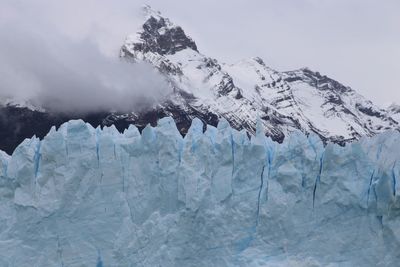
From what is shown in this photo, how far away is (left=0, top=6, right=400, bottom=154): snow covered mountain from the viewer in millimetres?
44103

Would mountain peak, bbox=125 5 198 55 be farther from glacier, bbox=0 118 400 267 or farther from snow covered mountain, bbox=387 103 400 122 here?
glacier, bbox=0 118 400 267

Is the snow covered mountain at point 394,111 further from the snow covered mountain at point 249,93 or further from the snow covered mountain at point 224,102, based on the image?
the snow covered mountain at point 249,93

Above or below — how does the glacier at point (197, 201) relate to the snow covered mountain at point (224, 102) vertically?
below

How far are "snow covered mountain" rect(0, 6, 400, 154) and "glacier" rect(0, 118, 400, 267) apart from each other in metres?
22.8

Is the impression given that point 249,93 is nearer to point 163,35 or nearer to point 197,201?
point 163,35

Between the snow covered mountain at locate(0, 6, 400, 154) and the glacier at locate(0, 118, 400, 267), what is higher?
the snow covered mountain at locate(0, 6, 400, 154)

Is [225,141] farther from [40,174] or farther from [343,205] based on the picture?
[40,174]

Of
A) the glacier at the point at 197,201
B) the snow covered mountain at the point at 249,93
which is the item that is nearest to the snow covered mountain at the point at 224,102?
the snow covered mountain at the point at 249,93

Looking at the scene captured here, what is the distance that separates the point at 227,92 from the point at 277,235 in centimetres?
3909

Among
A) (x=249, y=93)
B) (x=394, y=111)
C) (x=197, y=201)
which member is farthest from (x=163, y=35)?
(x=197, y=201)

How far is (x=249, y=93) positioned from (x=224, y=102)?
12.6m

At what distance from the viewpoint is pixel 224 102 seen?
5516cm

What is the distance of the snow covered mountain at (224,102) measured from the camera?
145 feet

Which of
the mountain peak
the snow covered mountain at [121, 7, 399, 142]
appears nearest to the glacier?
the snow covered mountain at [121, 7, 399, 142]
